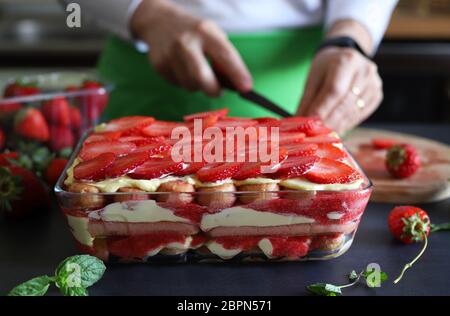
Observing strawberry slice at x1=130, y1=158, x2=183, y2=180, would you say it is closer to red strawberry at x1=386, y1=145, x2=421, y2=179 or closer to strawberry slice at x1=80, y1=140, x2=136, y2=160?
strawberry slice at x1=80, y1=140, x2=136, y2=160

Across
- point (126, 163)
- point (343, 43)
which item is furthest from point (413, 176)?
point (126, 163)

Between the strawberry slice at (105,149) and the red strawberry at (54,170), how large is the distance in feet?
0.47

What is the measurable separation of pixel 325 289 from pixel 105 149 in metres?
0.31

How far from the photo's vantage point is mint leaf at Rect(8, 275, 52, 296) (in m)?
0.66

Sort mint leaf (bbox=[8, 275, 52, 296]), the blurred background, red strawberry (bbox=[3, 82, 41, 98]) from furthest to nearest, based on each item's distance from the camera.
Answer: the blurred background < red strawberry (bbox=[3, 82, 41, 98]) < mint leaf (bbox=[8, 275, 52, 296])

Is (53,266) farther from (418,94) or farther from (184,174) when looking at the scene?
(418,94)

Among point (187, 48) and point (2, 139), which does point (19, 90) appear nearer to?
point (2, 139)

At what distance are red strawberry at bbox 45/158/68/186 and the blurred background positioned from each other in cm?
127

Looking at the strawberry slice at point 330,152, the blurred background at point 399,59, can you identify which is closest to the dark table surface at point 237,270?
the strawberry slice at point 330,152

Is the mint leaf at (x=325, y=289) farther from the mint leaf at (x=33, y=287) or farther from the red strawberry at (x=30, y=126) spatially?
the red strawberry at (x=30, y=126)

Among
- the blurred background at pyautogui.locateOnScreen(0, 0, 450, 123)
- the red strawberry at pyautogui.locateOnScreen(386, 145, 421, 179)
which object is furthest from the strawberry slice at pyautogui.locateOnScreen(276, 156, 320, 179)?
the blurred background at pyautogui.locateOnScreen(0, 0, 450, 123)
